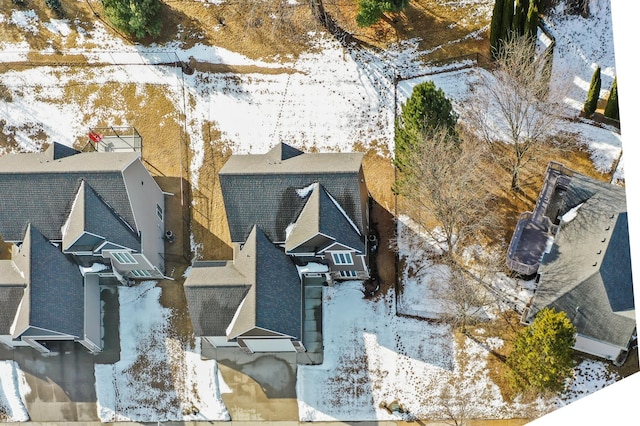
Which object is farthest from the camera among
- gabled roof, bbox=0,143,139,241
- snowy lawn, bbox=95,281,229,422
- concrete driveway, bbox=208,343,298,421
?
snowy lawn, bbox=95,281,229,422

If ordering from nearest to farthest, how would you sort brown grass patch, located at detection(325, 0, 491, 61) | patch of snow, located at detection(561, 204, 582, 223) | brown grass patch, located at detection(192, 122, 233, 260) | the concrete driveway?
1. patch of snow, located at detection(561, 204, 582, 223)
2. the concrete driveway
3. brown grass patch, located at detection(192, 122, 233, 260)
4. brown grass patch, located at detection(325, 0, 491, 61)

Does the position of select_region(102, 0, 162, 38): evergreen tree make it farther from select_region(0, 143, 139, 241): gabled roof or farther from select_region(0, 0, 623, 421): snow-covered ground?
select_region(0, 143, 139, 241): gabled roof

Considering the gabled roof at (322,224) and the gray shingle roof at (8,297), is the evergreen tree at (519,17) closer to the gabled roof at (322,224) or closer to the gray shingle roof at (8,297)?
the gabled roof at (322,224)

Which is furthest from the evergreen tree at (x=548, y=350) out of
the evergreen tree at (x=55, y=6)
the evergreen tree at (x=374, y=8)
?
the evergreen tree at (x=55, y=6)

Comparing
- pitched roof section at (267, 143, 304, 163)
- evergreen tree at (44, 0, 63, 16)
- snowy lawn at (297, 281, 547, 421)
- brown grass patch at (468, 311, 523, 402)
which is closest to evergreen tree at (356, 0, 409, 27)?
pitched roof section at (267, 143, 304, 163)

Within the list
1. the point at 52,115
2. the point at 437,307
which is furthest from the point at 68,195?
the point at 437,307

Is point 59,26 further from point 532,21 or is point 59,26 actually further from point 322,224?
point 532,21
